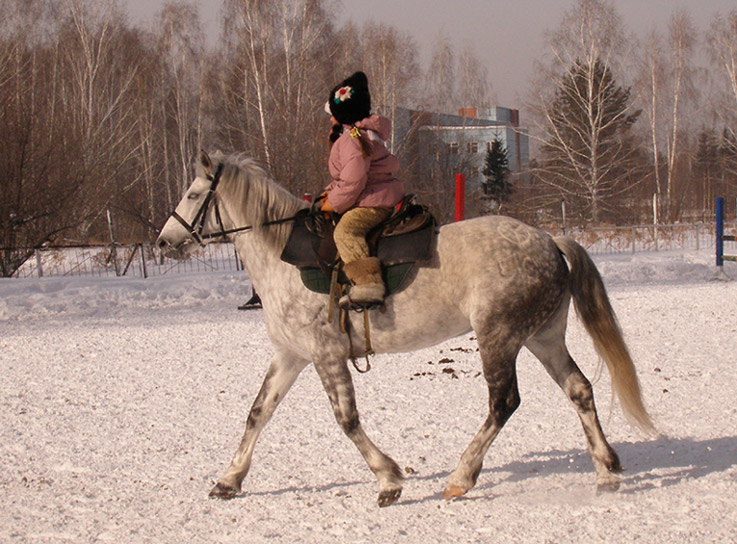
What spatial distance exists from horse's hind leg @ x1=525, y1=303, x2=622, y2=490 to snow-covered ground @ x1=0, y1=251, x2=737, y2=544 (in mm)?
172

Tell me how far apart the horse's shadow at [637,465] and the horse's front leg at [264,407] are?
0.17m

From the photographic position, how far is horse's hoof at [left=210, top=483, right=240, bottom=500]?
4461mm

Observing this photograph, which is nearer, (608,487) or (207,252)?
(608,487)

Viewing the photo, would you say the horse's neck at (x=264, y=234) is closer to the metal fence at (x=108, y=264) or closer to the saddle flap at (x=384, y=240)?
the saddle flap at (x=384, y=240)

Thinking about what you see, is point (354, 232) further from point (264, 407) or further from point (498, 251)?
point (264, 407)

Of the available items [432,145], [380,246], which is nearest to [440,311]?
[380,246]

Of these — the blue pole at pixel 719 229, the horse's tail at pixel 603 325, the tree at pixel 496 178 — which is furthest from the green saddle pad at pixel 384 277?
the tree at pixel 496 178

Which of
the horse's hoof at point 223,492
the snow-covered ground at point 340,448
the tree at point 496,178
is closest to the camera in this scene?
the snow-covered ground at point 340,448

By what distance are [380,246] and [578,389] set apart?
144 centimetres

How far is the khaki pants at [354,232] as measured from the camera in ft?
14.3

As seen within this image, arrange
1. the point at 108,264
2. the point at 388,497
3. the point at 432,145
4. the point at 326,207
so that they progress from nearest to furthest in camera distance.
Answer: the point at 388,497
the point at 326,207
the point at 108,264
the point at 432,145

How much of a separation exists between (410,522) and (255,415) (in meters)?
1.22

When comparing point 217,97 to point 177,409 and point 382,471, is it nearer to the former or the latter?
point 177,409

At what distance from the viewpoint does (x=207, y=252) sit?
2694cm
